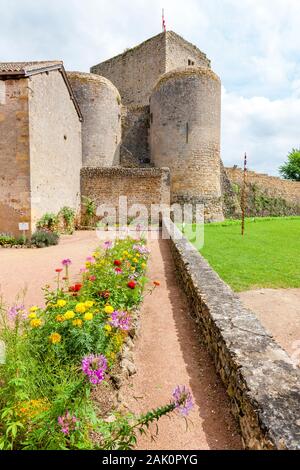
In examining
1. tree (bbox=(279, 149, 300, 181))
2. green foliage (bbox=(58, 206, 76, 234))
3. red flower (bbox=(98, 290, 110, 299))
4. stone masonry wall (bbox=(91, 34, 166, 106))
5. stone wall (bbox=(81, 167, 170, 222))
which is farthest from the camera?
tree (bbox=(279, 149, 300, 181))

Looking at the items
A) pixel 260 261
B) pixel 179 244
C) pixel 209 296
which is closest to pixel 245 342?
pixel 209 296

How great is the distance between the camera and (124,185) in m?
17.8

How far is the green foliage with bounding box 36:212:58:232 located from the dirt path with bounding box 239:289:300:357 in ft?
27.3

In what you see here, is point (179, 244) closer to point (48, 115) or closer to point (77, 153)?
point (48, 115)

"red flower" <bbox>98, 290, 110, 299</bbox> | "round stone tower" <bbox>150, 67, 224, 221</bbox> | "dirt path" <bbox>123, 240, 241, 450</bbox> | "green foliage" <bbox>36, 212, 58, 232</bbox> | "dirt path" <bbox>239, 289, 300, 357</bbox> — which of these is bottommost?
"dirt path" <bbox>123, 240, 241, 450</bbox>

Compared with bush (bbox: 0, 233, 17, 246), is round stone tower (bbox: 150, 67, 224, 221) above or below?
above

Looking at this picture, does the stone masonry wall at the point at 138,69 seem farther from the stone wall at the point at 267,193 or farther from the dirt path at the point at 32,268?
the dirt path at the point at 32,268

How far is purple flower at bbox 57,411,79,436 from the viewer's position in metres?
1.53

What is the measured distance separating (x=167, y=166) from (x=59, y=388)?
60.9 feet

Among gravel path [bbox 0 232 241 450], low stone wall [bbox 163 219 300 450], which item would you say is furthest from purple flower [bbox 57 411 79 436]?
low stone wall [bbox 163 219 300 450]

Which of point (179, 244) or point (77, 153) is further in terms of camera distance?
point (77, 153)

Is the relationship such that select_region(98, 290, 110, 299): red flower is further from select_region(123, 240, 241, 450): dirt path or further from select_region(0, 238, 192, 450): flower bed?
select_region(123, 240, 241, 450): dirt path

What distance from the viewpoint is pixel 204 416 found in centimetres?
229

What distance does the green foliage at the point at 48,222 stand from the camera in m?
11.1
